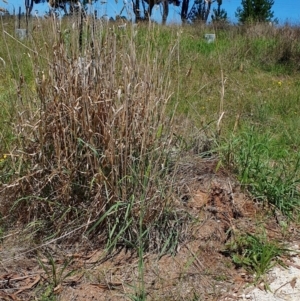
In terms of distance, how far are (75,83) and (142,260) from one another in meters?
0.94

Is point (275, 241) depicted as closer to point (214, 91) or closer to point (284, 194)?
point (284, 194)

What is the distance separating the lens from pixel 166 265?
2.19m

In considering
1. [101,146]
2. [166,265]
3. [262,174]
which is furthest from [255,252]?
[101,146]

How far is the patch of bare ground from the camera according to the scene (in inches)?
79.2

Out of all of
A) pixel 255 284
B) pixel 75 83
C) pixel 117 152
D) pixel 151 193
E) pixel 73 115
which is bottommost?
pixel 255 284

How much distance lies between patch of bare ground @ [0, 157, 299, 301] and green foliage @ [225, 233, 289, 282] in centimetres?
4

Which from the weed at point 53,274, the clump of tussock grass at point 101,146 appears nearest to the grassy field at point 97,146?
the clump of tussock grass at point 101,146

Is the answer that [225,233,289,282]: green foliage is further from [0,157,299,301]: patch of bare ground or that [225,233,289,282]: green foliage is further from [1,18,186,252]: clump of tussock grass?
[1,18,186,252]: clump of tussock grass

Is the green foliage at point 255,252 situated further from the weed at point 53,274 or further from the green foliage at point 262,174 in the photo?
the weed at point 53,274

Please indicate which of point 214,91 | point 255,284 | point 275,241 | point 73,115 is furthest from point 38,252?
point 214,91

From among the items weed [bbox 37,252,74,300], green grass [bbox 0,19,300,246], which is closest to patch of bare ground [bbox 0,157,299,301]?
weed [bbox 37,252,74,300]

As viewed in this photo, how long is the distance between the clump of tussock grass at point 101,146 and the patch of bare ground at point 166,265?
105mm

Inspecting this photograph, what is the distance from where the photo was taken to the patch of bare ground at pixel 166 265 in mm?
2012

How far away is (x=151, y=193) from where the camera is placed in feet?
7.50
